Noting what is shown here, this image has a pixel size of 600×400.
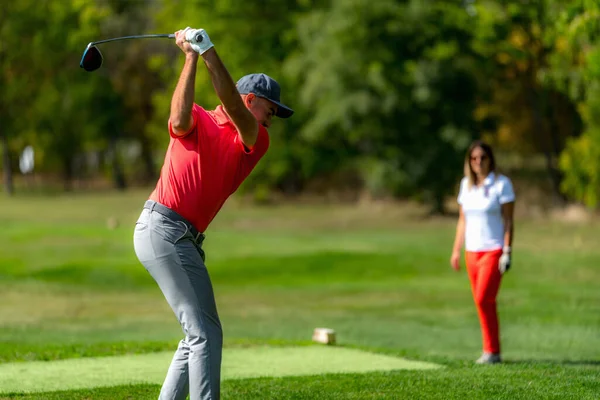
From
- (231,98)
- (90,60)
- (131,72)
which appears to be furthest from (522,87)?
(231,98)

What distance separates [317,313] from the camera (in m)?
17.4

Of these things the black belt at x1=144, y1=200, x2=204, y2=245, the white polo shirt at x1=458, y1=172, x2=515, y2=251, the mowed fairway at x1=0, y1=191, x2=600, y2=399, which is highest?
the black belt at x1=144, y1=200, x2=204, y2=245

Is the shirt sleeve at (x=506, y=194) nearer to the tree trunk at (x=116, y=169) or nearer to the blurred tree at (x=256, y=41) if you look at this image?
the blurred tree at (x=256, y=41)

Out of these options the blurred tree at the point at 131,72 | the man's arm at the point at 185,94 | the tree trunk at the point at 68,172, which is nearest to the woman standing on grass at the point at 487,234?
the man's arm at the point at 185,94

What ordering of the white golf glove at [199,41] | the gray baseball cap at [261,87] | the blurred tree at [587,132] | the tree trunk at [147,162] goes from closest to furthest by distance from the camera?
the white golf glove at [199,41], the gray baseball cap at [261,87], the blurred tree at [587,132], the tree trunk at [147,162]

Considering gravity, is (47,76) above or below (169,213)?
above

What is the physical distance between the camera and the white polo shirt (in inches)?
407

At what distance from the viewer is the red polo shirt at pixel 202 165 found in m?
6.21

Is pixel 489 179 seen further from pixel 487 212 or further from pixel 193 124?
pixel 193 124

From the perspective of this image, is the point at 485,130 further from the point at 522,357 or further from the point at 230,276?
the point at 522,357

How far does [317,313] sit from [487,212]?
7.42 m

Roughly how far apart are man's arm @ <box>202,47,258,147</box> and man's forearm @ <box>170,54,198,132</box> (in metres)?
0.09

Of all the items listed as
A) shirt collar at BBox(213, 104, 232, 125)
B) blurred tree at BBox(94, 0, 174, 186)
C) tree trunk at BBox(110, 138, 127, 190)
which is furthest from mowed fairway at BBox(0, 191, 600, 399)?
blurred tree at BBox(94, 0, 174, 186)

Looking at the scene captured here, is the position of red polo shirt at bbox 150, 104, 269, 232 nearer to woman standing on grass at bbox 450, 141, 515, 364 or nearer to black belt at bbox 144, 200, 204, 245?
black belt at bbox 144, 200, 204, 245
